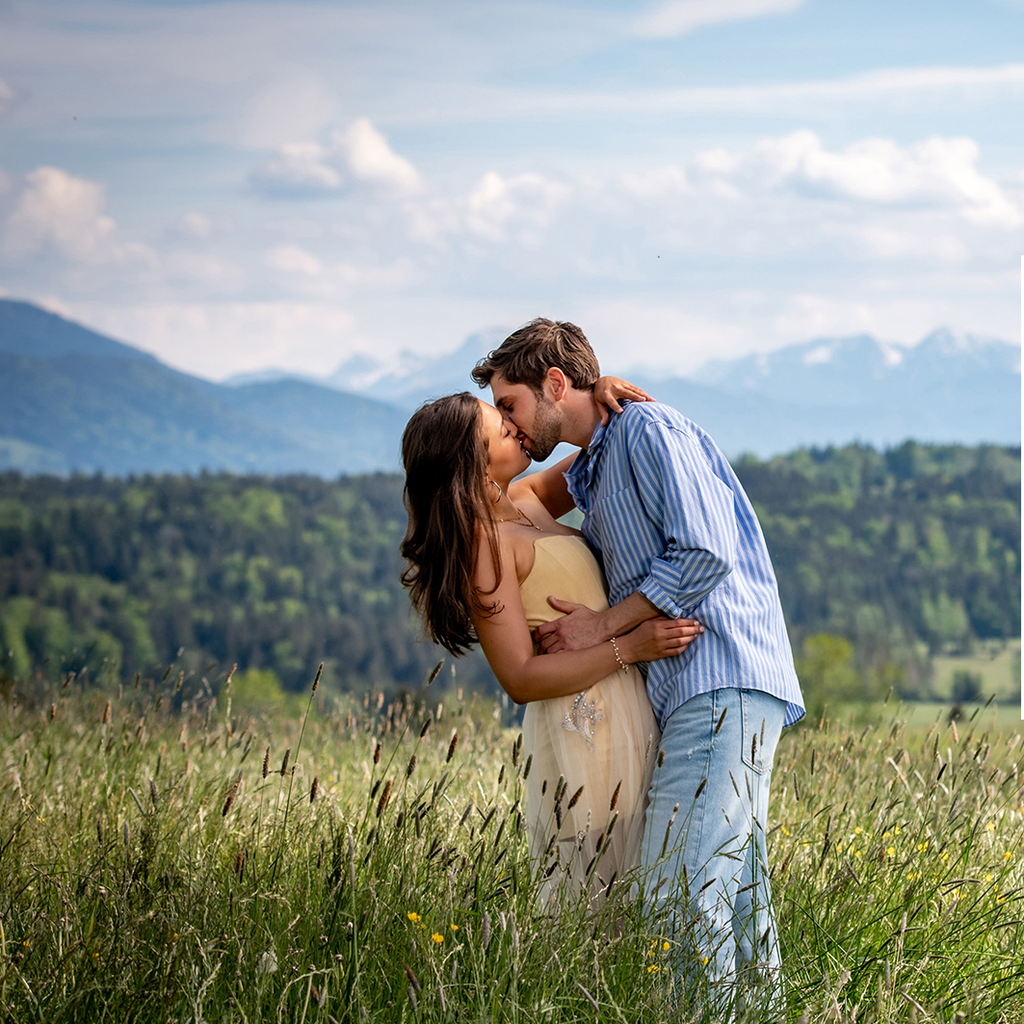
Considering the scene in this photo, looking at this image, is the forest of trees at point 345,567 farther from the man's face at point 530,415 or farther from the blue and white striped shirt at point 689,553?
the blue and white striped shirt at point 689,553

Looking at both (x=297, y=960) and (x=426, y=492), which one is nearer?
(x=297, y=960)

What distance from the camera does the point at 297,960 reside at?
99.2 inches

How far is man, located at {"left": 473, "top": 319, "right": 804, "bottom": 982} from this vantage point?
8.68 feet

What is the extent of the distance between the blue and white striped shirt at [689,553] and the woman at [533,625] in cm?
8

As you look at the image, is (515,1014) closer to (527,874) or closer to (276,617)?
(527,874)

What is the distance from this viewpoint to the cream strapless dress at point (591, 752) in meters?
2.87

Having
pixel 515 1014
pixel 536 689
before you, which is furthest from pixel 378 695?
pixel 515 1014

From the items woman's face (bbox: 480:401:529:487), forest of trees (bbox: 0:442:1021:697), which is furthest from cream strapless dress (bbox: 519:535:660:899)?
forest of trees (bbox: 0:442:1021:697)

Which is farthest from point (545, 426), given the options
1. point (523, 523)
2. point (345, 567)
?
point (345, 567)

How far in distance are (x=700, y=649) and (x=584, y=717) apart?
363 millimetres

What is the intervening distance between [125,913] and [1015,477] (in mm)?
99720

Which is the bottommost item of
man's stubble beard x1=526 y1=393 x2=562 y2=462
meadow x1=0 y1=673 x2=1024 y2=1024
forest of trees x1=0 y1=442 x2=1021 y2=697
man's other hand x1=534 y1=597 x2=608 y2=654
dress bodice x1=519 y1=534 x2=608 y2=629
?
forest of trees x1=0 y1=442 x2=1021 y2=697

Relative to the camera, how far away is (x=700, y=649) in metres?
2.75

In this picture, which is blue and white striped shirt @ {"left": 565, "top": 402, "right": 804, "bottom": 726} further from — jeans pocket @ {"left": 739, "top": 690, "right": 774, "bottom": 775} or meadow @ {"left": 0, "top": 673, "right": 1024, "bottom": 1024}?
meadow @ {"left": 0, "top": 673, "right": 1024, "bottom": 1024}
